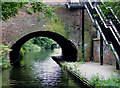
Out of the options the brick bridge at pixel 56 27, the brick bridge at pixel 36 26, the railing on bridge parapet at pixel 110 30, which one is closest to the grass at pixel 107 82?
the railing on bridge parapet at pixel 110 30

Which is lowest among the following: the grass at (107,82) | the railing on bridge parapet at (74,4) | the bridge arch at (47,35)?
the grass at (107,82)

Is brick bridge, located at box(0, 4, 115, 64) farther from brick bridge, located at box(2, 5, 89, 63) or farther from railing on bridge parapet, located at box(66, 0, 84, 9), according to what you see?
railing on bridge parapet, located at box(66, 0, 84, 9)

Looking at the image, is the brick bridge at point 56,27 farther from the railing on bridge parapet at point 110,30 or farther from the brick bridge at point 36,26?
the railing on bridge parapet at point 110,30

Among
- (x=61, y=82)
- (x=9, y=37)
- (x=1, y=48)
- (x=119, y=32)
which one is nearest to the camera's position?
(x=61, y=82)

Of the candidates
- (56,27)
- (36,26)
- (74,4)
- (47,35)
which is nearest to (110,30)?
(56,27)

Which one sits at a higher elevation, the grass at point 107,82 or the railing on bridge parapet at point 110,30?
the railing on bridge parapet at point 110,30

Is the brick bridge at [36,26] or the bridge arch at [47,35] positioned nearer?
the brick bridge at [36,26]

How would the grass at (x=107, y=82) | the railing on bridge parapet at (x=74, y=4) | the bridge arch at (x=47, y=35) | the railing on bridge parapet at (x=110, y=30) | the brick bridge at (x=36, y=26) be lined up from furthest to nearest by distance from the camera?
the bridge arch at (x=47, y=35) < the railing on bridge parapet at (x=74, y=4) < the brick bridge at (x=36, y=26) < the railing on bridge parapet at (x=110, y=30) < the grass at (x=107, y=82)

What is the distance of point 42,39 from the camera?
50.5 m

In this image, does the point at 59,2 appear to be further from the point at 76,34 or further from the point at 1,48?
the point at 1,48

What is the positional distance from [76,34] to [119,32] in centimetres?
347

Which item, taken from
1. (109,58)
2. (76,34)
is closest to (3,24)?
(76,34)

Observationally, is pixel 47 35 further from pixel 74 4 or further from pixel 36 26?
pixel 74 4

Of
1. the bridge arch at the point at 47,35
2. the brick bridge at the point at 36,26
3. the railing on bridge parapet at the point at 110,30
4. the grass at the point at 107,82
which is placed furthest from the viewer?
the bridge arch at the point at 47,35
